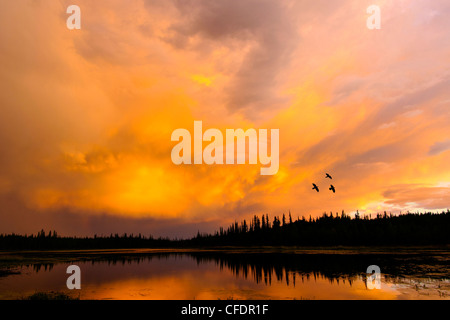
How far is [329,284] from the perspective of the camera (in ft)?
144

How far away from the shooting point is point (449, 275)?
47.1 meters

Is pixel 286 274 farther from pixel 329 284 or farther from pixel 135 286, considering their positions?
pixel 135 286
